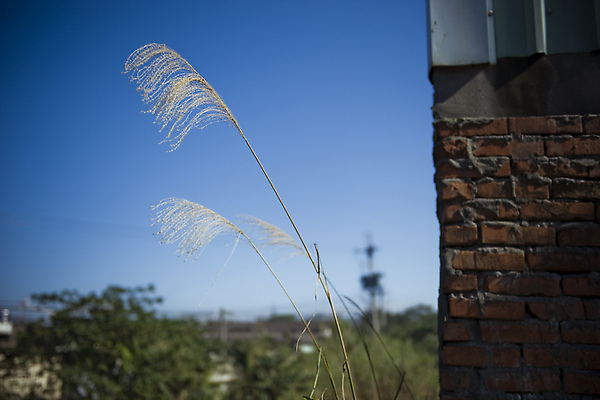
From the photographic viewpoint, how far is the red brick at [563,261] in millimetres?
1661

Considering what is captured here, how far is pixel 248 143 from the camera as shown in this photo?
70.5 inches

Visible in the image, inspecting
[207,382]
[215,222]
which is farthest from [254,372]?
[215,222]

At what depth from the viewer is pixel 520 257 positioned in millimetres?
1694

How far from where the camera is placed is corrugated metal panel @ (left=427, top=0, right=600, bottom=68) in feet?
6.15

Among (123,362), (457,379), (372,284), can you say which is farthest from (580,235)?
(372,284)

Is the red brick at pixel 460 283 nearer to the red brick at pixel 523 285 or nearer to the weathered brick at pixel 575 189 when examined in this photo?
the red brick at pixel 523 285

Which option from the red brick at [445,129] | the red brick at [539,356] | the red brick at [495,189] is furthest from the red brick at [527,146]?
the red brick at [539,356]

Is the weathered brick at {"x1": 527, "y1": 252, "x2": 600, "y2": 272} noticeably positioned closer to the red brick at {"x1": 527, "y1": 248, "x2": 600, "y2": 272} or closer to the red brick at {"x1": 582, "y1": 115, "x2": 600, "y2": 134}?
the red brick at {"x1": 527, "y1": 248, "x2": 600, "y2": 272}

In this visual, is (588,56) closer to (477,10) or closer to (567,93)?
(567,93)

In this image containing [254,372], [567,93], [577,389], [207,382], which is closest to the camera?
[577,389]

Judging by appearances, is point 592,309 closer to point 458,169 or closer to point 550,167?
point 550,167

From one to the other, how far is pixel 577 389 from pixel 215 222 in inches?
54.8

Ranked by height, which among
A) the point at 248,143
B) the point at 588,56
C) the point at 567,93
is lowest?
the point at 248,143

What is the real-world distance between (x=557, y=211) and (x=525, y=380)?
24.1 inches
